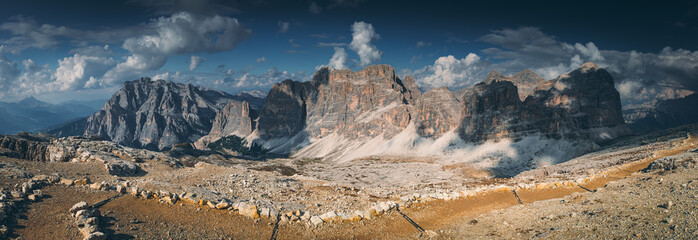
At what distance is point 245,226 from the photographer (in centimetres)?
2162

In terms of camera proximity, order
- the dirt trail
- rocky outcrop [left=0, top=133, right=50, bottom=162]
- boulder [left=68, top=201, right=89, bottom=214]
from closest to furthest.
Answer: the dirt trail → boulder [left=68, top=201, right=89, bottom=214] → rocky outcrop [left=0, top=133, right=50, bottom=162]

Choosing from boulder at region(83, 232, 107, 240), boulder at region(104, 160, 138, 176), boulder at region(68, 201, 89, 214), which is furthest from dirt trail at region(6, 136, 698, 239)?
boulder at region(104, 160, 138, 176)

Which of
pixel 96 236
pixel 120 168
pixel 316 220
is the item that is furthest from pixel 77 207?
pixel 120 168

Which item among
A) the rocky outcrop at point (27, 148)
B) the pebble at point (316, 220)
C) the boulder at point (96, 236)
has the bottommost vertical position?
the pebble at point (316, 220)


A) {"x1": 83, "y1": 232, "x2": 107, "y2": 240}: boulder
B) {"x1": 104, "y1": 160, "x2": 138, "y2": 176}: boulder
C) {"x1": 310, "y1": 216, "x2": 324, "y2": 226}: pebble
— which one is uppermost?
{"x1": 104, "y1": 160, "x2": 138, "y2": 176}: boulder

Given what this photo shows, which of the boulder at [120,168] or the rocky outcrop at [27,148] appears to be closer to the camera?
the boulder at [120,168]

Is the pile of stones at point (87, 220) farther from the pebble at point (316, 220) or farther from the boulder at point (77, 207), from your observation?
the pebble at point (316, 220)

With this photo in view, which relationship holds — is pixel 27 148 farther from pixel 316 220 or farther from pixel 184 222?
pixel 316 220

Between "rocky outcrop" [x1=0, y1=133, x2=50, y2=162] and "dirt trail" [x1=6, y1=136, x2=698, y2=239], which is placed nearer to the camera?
"dirt trail" [x1=6, y1=136, x2=698, y2=239]

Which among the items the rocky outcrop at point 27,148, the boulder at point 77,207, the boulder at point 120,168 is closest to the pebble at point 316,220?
the boulder at point 77,207

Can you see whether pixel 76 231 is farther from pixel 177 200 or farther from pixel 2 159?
pixel 2 159

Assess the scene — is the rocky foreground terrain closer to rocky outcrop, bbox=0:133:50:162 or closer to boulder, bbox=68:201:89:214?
boulder, bbox=68:201:89:214

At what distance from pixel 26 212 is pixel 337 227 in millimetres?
19644

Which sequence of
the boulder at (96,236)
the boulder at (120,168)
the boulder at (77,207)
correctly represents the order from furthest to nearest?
1. the boulder at (120,168)
2. the boulder at (77,207)
3. the boulder at (96,236)
